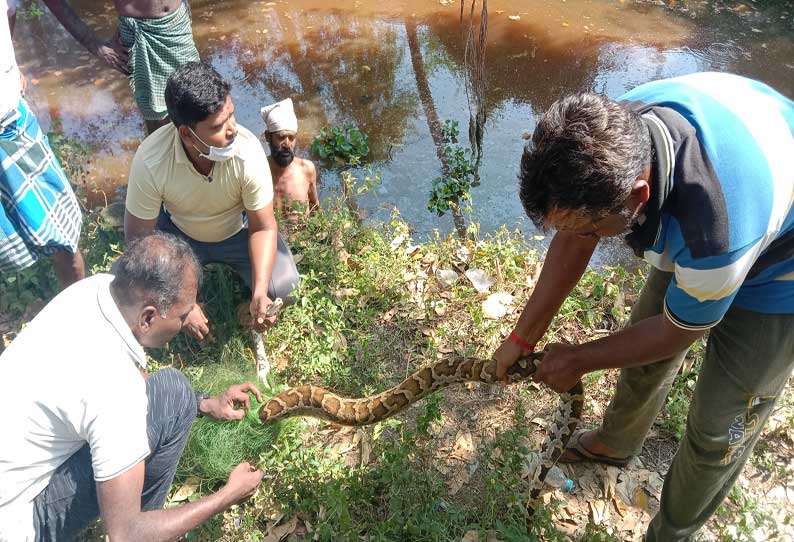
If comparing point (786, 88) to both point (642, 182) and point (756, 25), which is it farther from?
point (642, 182)

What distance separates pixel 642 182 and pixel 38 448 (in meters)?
2.54

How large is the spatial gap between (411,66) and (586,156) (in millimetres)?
6277

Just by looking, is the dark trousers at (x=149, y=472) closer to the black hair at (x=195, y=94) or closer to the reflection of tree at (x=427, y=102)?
the black hair at (x=195, y=94)

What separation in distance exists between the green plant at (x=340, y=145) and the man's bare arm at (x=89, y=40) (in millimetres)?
1984

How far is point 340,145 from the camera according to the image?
625 cm

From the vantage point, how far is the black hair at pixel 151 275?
242cm

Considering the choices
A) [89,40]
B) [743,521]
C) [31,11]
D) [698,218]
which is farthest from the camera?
[31,11]

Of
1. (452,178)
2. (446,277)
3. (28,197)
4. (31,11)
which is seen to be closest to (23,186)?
(28,197)

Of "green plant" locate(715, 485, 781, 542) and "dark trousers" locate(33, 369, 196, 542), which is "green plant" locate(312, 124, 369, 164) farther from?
"green plant" locate(715, 485, 781, 542)

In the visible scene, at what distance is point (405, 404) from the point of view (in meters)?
3.58

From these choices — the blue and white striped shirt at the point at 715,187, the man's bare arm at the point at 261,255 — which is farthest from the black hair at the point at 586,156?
the man's bare arm at the point at 261,255

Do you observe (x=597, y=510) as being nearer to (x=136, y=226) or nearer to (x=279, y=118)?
(x=136, y=226)

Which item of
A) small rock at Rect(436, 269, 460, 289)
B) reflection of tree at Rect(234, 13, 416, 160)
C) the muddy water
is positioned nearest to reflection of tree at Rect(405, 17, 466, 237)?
the muddy water

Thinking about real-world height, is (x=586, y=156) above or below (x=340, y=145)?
above
